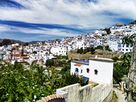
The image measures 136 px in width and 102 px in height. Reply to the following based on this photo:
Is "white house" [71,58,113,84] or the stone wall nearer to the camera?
the stone wall

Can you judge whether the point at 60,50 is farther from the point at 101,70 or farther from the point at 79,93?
the point at 79,93

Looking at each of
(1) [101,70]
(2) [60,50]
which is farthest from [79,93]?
(2) [60,50]

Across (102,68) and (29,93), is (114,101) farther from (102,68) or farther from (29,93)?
(29,93)

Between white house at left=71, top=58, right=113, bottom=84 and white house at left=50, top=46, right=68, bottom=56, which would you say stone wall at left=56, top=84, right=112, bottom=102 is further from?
white house at left=50, top=46, right=68, bottom=56

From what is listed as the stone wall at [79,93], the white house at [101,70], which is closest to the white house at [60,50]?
the white house at [101,70]

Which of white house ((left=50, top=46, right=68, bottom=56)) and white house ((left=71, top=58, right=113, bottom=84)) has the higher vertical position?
white house ((left=71, top=58, right=113, bottom=84))

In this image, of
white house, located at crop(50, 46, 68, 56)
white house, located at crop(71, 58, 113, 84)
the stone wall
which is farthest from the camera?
white house, located at crop(50, 46, 68, 56)

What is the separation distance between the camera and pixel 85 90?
12953mm

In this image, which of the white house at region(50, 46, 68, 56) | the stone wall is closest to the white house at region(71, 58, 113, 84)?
the stone wall

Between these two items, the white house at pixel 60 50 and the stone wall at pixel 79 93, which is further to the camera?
the white house at pixel 60 50

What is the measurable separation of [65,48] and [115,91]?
114 m

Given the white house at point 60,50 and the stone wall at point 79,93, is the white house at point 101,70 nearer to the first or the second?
the stone wall at point 79,93

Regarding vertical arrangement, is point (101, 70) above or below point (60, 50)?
above

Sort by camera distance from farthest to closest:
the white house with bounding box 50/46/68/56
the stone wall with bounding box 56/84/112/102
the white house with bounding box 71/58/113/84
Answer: the white house with bounding box 50/46/68/56 < the white house with bounding box 71/58/113/84 < the stone wall with bounding box 56/84/112/102
